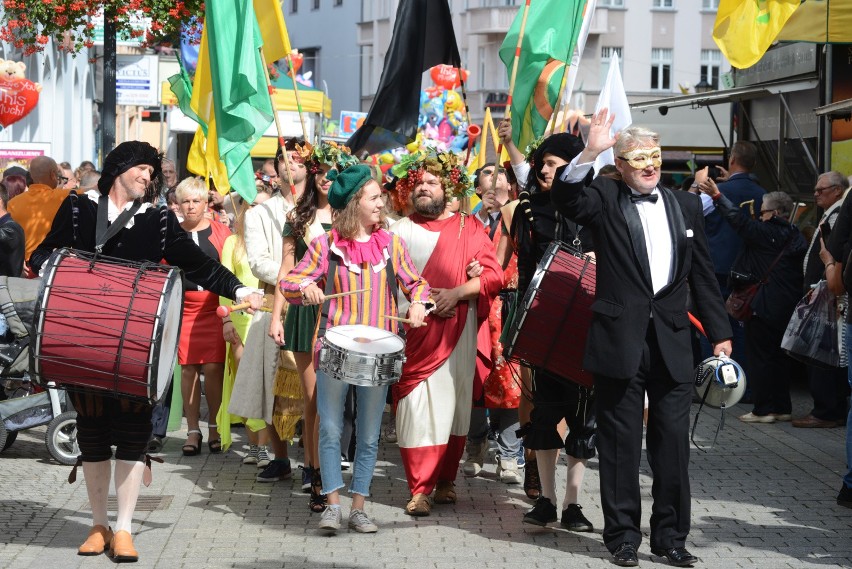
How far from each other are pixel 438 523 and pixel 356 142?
311 centimetres

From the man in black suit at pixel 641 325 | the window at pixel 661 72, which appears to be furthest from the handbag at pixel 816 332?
the window at pixel 661 72

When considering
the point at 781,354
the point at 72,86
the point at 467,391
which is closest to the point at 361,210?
the point at 467,391

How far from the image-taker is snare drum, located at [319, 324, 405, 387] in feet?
22.4

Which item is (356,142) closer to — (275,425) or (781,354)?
(275,425)

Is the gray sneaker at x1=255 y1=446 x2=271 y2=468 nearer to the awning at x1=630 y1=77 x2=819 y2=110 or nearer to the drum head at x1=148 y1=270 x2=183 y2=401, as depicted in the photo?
the drum head at x1=148 y1=270 x2=183 y2=401

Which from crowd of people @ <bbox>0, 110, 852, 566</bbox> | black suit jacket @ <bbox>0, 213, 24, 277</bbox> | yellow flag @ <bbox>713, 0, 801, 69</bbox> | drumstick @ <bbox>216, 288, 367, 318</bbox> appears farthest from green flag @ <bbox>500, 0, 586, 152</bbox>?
black suit jacket @ <bbox>0, 213, 24, 277</bbox>

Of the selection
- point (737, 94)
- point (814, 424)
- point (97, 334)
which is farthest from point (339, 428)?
point (737, 94)

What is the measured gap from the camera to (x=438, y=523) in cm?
748

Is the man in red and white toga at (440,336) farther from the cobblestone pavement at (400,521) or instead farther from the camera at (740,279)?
the camera at (740,279)

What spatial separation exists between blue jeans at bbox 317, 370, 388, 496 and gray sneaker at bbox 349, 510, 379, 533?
0.12m

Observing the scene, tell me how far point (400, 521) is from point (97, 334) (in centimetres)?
213

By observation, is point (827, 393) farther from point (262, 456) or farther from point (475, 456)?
point (262, 456)

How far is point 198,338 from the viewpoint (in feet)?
33.0

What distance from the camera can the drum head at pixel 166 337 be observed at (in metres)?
6.21
